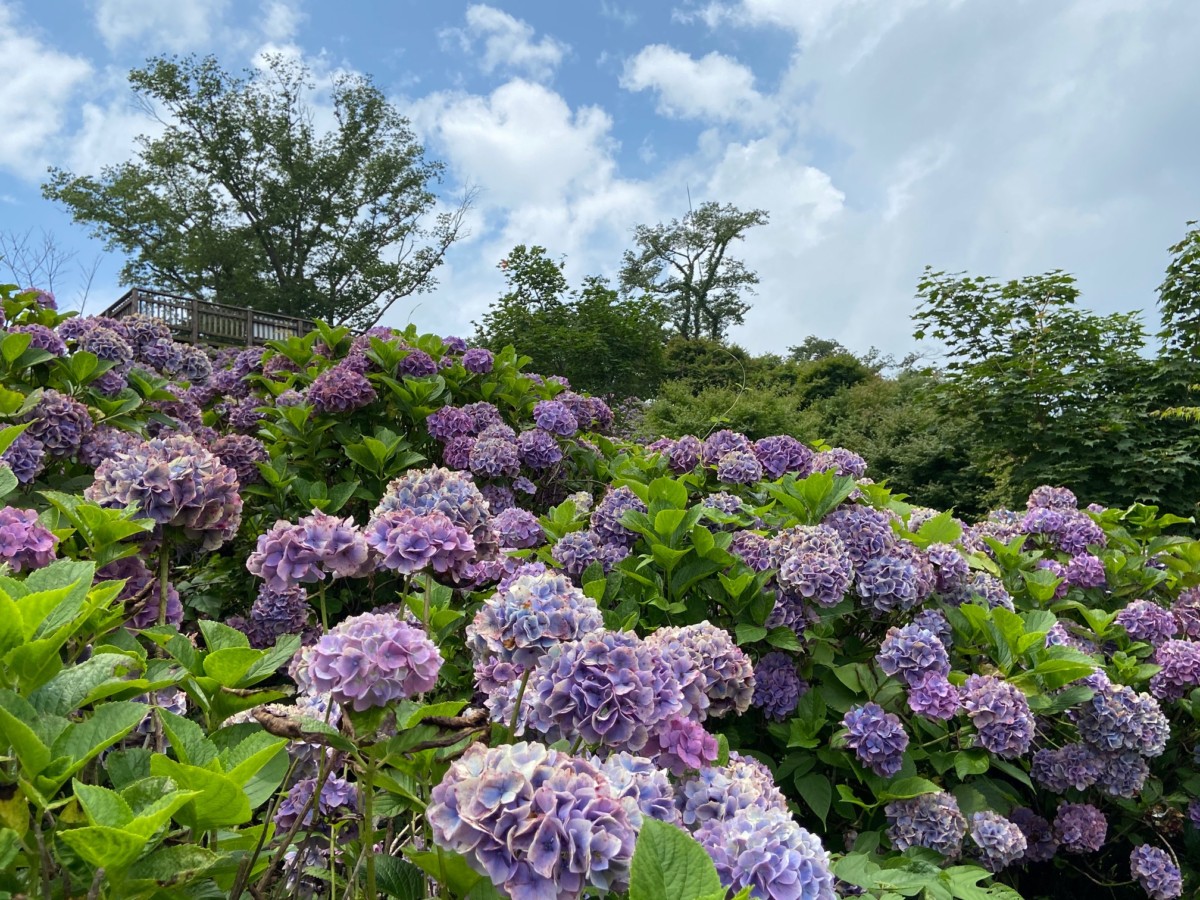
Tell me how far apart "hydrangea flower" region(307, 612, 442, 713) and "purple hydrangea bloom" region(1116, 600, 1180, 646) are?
2591 mm

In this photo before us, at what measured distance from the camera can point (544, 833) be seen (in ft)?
2.52

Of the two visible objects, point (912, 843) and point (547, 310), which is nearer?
point (912, 843)

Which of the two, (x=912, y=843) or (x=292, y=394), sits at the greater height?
(x=292, y=394)

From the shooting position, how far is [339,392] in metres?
3.11

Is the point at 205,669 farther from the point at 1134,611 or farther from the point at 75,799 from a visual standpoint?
the point at 1134,611

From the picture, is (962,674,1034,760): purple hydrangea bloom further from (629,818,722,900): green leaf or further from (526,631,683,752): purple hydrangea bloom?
(629,818,722,900): green leaf

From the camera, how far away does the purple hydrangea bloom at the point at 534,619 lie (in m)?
1.16

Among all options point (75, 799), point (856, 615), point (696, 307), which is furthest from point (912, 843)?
point (696, 307)

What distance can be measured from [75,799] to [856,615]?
1903mm

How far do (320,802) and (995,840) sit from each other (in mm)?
1500

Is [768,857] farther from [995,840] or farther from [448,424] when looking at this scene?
[448,424]

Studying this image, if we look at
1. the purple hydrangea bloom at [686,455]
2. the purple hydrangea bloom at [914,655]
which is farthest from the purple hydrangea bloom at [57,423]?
the purple hydrangea bloom at [914,655]

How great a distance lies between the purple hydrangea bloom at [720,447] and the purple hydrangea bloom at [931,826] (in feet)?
4.22

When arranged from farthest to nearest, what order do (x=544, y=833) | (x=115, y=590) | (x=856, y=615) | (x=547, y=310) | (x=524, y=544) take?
(x=547, y=310) < (x=524, y=544) < (x=856, y=615) < (x=115, y=590) < (x=544, y=833)
